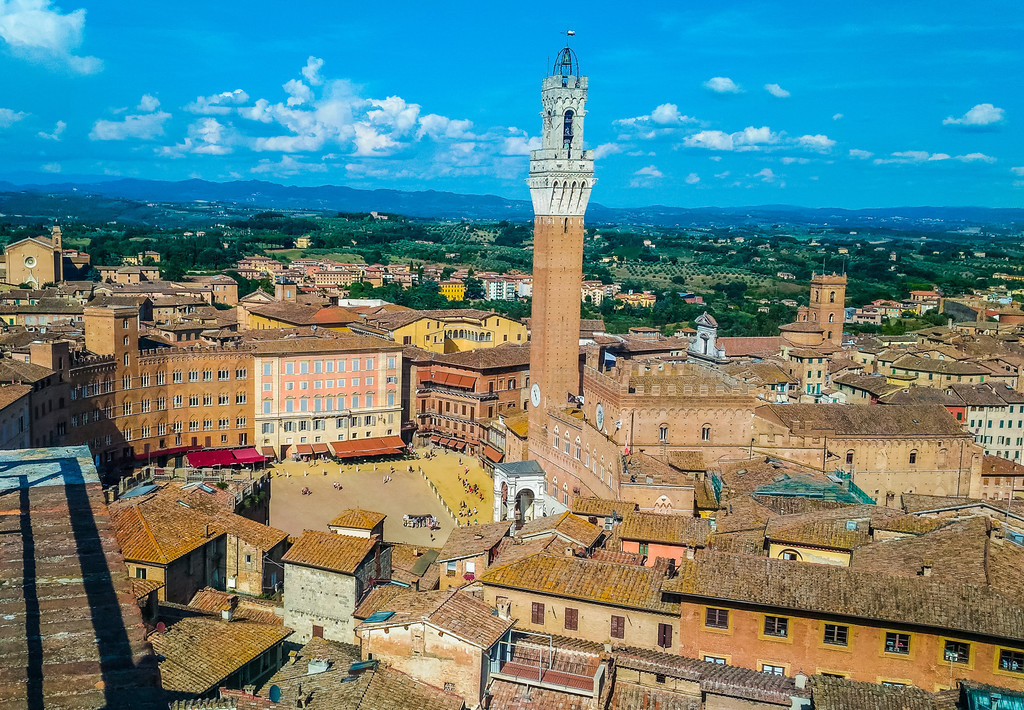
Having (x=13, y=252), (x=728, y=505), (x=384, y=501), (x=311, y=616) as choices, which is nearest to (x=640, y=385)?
(x=728, y=505)

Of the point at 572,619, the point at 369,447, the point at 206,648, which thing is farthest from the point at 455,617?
the point at 369,447

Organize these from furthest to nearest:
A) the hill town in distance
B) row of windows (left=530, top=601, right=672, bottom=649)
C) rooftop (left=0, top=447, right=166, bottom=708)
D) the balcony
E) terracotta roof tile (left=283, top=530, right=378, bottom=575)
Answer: terracotta roof tile (left=283, top=530, right=378, bottom=575) → row of windows (left=530, top=601, right=672, bottom=649) → the balcony → the hill town in distance → rooftop (left=0, top=447, right=166, bottom=708)

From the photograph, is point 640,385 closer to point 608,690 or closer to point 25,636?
point 608,690

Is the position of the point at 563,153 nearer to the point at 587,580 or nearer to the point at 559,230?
the point at 559,230

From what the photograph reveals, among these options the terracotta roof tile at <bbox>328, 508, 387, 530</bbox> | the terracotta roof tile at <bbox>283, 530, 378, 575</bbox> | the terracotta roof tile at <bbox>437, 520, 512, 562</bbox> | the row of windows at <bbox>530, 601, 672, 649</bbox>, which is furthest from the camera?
the terracotta roof tile at <bbox>328, 508, 387, 530</bbox>

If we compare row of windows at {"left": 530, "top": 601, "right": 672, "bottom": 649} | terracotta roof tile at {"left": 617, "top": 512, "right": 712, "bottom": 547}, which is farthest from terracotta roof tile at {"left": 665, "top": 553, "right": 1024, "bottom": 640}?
terracotta roof tile at {"left": 617, "top": 512, "right": 712, "bottom": 547}

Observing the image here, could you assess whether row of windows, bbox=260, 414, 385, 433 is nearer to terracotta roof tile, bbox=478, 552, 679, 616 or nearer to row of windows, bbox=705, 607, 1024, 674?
terracotta roof tile, bbox=478, 552, 679, 616
